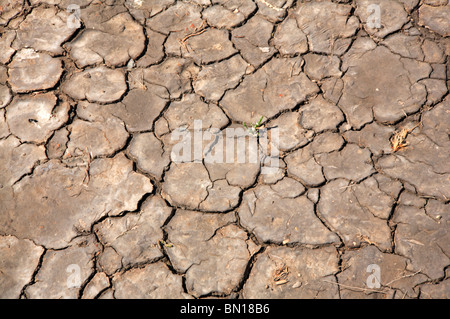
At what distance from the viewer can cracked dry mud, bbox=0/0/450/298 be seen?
2492 mm

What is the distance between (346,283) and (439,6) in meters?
2.62

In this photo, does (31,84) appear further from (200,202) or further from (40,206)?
(200,202)

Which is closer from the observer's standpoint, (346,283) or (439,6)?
(346,283)

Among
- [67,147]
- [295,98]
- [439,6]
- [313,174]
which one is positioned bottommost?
[67,147]

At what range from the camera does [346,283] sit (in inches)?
95.0

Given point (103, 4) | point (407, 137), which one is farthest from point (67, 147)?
point (407, 137)

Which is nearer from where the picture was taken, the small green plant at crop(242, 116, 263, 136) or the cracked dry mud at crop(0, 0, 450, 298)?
the cracked dry mud at crop(0, 0, 450, 298)

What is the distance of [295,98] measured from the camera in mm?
3113

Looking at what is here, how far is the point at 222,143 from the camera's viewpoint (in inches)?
116

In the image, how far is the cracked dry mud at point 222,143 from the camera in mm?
2492

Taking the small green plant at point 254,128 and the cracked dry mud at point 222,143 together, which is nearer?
the cracked dry mud at point 222,143
